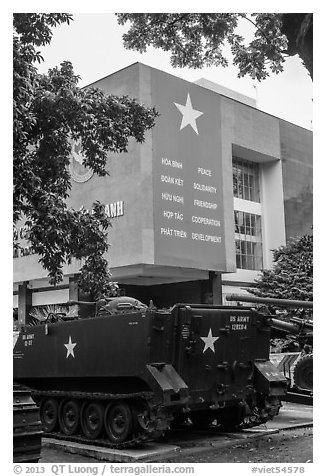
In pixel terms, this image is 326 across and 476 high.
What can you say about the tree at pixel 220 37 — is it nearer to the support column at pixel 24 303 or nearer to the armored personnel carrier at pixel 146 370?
the armored personnel carrier at pixel 146 370

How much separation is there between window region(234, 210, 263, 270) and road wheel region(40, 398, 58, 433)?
17059 mm

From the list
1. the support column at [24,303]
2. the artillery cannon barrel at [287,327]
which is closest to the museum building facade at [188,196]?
the support column at [24,303]

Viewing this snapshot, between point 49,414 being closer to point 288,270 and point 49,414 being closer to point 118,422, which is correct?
point 118,422

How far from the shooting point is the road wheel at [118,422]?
31.3 ft

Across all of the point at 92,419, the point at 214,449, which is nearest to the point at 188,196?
the point at 92,419

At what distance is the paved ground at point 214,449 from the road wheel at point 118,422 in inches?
13.3

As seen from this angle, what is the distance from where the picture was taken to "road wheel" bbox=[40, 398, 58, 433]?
10969 mm

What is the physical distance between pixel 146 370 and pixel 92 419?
1.66 m

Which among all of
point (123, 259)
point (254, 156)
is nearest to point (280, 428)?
point (123, 259)

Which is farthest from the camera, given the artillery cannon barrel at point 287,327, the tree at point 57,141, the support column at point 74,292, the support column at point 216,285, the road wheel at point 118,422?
the support column at point 216,285

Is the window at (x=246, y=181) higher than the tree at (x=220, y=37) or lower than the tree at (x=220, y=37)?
higher
